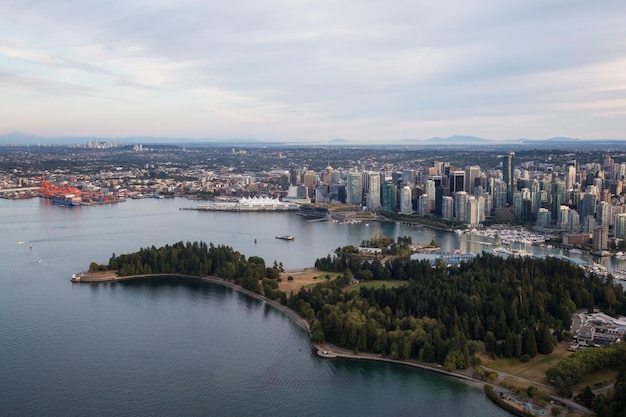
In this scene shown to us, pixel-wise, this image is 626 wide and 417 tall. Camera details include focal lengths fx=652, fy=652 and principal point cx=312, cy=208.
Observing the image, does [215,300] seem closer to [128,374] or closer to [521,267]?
[128,374]

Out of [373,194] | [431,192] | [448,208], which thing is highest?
[431,192]

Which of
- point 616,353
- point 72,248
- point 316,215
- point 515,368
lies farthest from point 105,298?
point 316,215

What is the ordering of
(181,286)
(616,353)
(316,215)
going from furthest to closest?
(316,215), (181,286), (616,353)

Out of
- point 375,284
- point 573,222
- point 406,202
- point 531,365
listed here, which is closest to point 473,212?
point 573,222

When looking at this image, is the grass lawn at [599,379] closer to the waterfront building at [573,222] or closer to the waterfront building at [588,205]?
the waterfront building at [573,222]

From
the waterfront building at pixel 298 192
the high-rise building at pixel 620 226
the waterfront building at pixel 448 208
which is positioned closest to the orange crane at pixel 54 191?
the waterfront building at pixel 298 192

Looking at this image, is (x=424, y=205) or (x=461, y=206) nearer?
(x=461, y=206)

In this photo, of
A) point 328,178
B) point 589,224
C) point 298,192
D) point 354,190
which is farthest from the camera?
point 328,178

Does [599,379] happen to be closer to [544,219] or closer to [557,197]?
[544,219]
